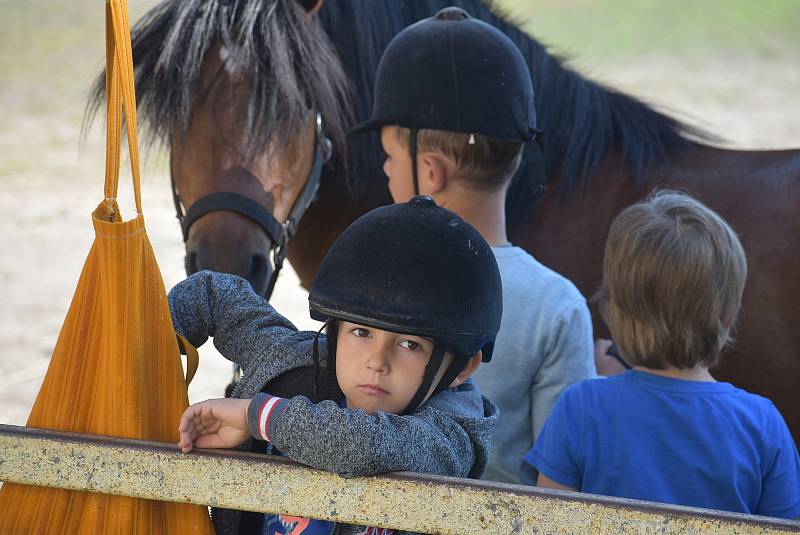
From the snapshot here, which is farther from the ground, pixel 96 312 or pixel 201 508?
pixel 96 312

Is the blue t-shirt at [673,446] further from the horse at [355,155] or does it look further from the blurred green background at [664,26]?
the blurred green background at [664,26]

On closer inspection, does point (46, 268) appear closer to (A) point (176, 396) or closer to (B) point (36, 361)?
(B) point (36, 361)

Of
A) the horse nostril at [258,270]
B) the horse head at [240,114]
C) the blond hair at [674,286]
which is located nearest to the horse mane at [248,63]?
the horse head at [240,114]

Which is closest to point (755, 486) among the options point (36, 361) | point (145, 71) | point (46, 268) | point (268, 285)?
point (268, 285)

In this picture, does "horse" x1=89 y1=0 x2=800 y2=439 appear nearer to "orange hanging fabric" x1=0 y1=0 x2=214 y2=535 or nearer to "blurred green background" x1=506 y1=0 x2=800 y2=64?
"orange hanging fabric" x1=0 y1=0 x2=214 y2=535

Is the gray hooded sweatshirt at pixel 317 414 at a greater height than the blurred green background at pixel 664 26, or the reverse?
the gray hooded sweatshirt at pixel 317 414

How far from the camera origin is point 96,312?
1.23 meters

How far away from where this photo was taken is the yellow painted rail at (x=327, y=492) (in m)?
1.01

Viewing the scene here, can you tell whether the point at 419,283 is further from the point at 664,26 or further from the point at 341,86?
the point at 664,26

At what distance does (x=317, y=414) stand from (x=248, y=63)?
4.64ft

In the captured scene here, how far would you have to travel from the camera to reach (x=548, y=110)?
255 centimetres

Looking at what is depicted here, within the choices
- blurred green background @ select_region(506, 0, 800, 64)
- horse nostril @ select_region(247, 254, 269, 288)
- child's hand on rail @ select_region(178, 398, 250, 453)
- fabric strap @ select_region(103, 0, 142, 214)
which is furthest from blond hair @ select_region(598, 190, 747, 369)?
blurred green background @ select_region(506, 0, 800, 64)

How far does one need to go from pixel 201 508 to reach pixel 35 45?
1325cm

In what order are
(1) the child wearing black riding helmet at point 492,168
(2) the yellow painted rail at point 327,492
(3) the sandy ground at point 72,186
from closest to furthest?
(2) the yellow painted rail at point 327,492 → (1) the child wearing black riding helmet at point 492,168 → (3) the sandy ground at point 72,186
